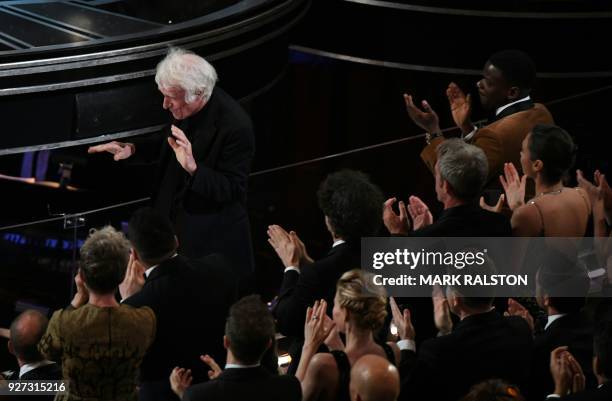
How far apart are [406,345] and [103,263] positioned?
2.82 ft

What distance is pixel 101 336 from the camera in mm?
3229

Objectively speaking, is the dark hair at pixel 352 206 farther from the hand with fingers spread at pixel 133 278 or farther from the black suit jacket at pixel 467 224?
the hand with fingers spread at pixel 133 278

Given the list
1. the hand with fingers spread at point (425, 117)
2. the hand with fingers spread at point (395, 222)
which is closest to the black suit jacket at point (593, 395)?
the hand with fingers spread at point (395, 222)

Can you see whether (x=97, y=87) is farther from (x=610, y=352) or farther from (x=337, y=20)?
(x=610, y=352)

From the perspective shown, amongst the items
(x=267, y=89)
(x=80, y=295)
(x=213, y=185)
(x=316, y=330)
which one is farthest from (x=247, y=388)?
(x=267, y=89)

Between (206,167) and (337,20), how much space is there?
361 centimetres

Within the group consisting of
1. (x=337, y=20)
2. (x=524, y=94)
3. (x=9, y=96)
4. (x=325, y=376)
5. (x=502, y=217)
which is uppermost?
(x=337, y=20)

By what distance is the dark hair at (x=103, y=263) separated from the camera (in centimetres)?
329

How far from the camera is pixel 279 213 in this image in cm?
438

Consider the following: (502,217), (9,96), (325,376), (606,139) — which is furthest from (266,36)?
(325,376)

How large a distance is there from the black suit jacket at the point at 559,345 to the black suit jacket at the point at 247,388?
76 centimetres

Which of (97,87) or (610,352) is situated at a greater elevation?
(97,87)

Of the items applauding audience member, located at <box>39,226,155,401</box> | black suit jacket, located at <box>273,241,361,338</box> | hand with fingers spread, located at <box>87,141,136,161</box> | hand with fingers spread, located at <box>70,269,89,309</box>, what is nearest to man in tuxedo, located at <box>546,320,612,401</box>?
black suit jacket, located at <box>273,241,361,338</box>

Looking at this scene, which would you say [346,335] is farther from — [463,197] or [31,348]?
[31,348]
